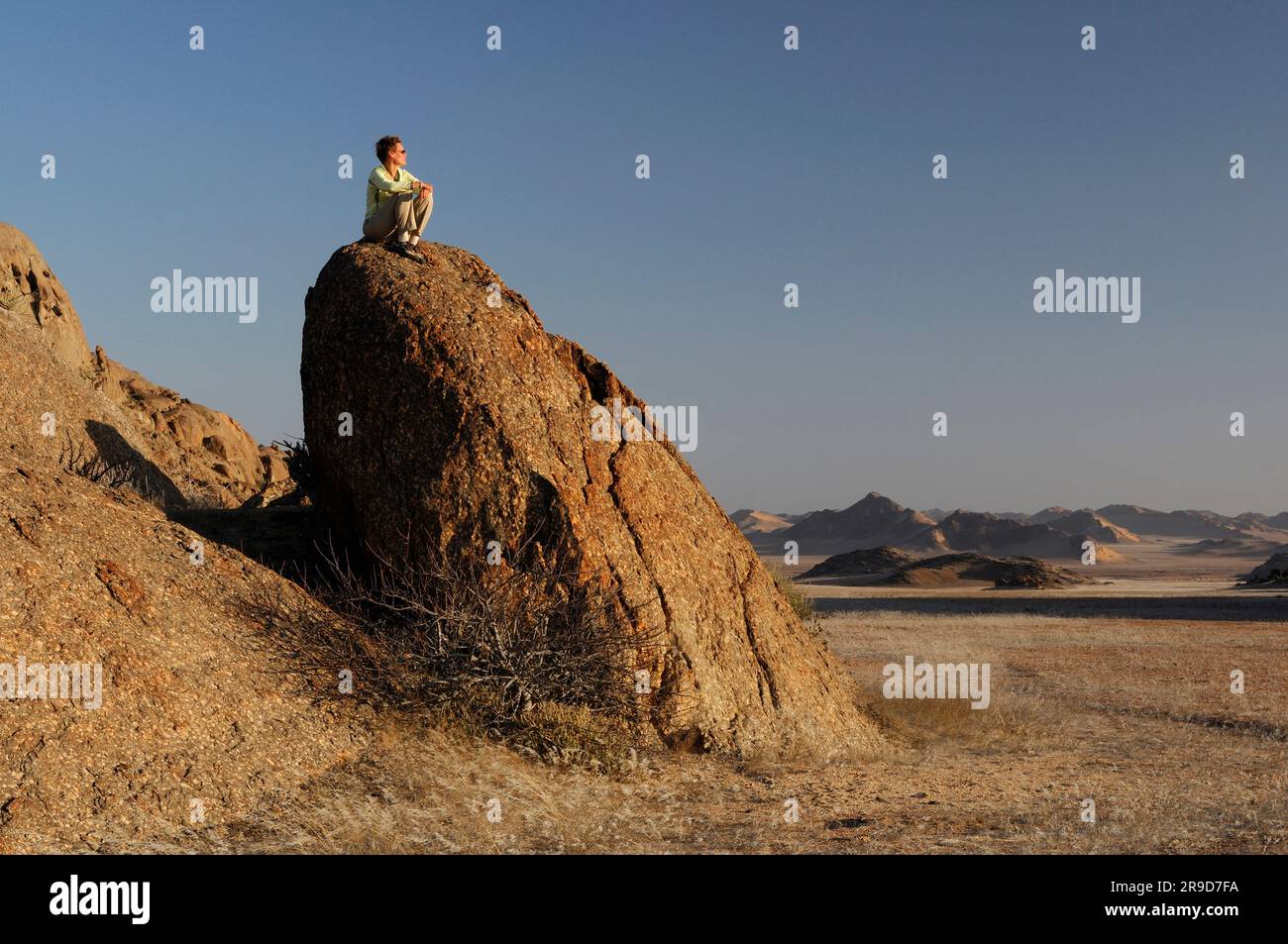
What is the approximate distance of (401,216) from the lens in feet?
32.1

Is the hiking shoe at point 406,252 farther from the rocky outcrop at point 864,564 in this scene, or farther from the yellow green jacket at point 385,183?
the rocky outcrop at point 864,564

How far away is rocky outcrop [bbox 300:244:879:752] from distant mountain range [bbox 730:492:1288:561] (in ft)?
248

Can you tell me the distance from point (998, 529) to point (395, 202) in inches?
4355

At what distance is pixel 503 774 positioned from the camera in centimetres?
→ 684


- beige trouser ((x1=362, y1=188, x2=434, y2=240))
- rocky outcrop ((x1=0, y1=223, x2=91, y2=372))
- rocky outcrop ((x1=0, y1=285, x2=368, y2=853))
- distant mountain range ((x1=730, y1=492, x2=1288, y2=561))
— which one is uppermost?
rocky outcrop ((x1=0, y1=223, x2=91, y2=372))

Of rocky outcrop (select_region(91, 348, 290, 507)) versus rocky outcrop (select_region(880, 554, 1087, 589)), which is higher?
rocky outcrop (select_region(91, 348, 290, 507))

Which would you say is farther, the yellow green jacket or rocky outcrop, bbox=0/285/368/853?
→ the yellow green jacket

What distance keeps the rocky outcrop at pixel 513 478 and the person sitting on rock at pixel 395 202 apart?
237 millimetres

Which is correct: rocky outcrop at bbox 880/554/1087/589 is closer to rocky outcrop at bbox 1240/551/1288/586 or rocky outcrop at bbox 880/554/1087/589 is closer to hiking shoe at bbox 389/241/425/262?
rocky outcrop at bbox 1240/551/1288/586

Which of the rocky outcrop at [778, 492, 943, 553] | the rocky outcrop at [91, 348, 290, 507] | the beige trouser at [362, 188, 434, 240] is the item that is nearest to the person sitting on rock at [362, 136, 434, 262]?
the beige trouser at [362, 188, 434, 240]

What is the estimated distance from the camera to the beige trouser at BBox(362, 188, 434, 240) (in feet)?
32.1

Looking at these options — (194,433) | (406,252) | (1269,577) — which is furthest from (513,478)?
(1269,577)

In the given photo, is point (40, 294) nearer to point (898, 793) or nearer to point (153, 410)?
point (153, 410)

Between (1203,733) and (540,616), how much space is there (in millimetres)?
7316
